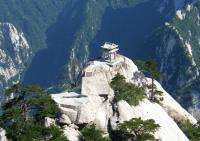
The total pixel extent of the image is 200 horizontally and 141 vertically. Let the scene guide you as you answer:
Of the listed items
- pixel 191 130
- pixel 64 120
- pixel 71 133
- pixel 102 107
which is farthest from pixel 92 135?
pixel 191 130

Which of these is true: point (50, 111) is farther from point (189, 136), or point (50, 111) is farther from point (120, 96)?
point (189, 136)

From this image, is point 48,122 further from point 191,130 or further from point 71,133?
point 191,130

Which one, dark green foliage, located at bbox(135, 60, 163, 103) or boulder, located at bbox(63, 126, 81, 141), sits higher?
dark green foliage, located at bbox(135, 60, 163, 103)

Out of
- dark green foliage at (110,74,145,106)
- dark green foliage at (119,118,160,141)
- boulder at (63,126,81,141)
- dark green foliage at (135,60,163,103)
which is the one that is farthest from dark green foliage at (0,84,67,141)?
dark green foliage at (135,60,163,103)

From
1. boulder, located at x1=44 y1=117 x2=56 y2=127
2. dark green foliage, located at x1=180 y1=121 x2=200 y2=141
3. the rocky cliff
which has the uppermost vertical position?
the rocky cliff

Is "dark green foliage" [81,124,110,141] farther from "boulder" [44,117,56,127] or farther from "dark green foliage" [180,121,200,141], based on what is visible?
"dark green foliage" [180,121,200,141]

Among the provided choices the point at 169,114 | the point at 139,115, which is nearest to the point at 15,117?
the point at 139,115

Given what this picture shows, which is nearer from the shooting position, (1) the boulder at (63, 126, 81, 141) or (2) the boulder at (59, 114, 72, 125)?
(1) the boulder at (63, 126, 81, 141)
